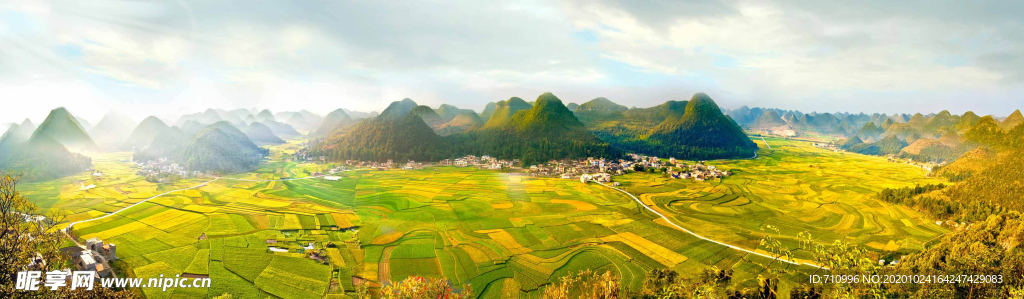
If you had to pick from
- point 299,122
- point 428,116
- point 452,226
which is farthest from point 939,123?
point 299,122

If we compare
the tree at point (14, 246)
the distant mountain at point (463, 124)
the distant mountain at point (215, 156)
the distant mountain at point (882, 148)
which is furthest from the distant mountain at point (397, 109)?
the distant mountain at point (882, 148)

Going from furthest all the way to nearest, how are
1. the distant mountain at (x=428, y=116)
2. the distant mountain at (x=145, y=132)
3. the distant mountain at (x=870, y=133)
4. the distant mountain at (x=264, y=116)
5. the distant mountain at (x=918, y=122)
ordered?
the distant mountain at (x=264, y=116)
the distant mountain at (x=870, y=133)
the distant mountain at (x=918, y=122)
the distant mountain at (x=428, y=116)
the distant mountain at (x=145, y=132)

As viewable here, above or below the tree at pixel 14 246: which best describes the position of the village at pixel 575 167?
below

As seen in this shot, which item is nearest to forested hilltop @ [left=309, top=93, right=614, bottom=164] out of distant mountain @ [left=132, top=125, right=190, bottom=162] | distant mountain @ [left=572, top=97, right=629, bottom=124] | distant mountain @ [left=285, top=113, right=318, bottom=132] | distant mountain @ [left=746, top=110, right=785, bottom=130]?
distant mountain @ [left=132, top=125, right=190, bottom=162]

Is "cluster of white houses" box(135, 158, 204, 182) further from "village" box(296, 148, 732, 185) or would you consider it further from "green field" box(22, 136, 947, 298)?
"village" box(296, 148, 732, 185)

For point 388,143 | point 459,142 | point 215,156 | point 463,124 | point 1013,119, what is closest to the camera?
point 215,156

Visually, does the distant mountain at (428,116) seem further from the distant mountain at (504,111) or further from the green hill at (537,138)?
the green hill at (537,138)

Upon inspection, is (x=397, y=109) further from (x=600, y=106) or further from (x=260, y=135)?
(x=600, y=106)
